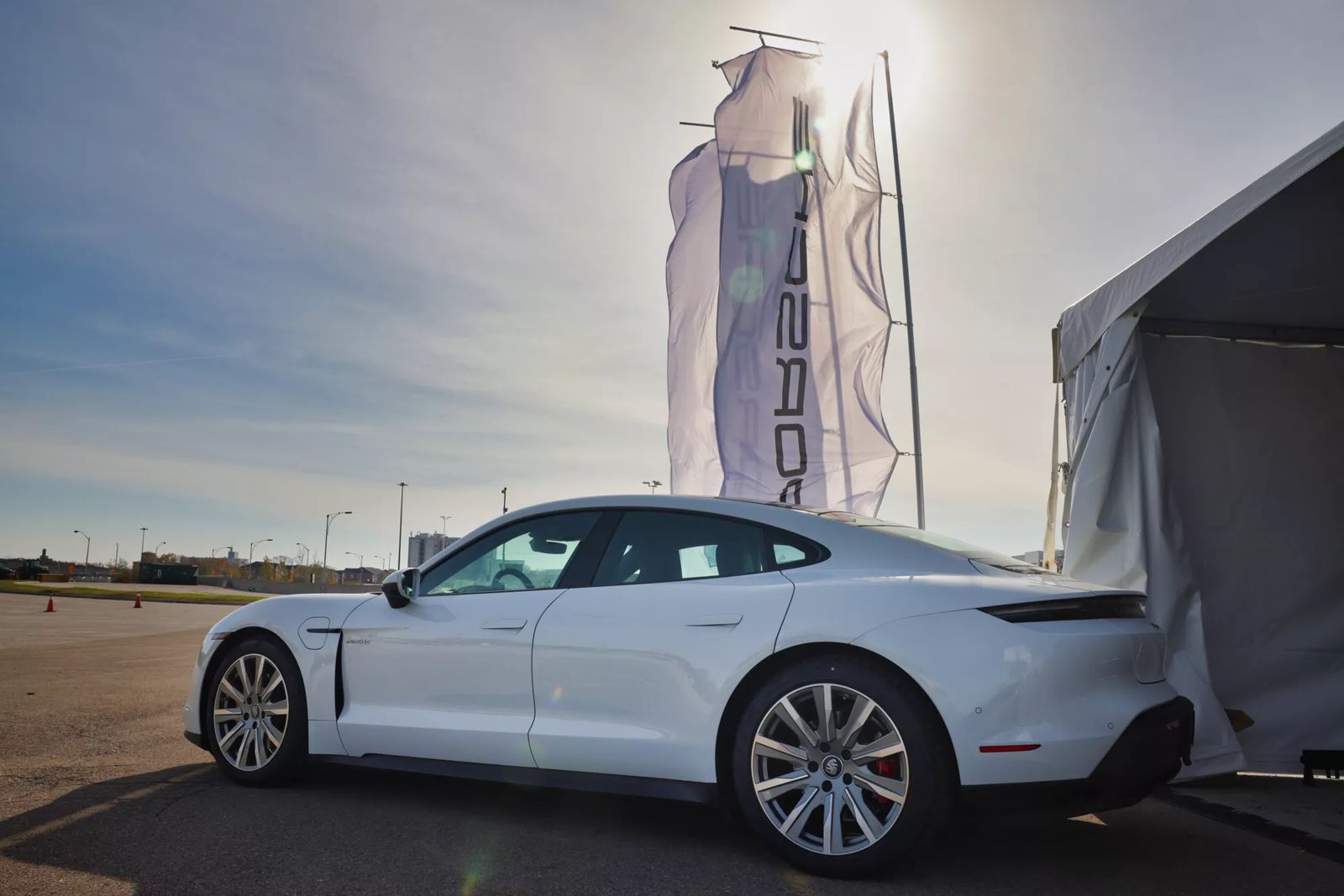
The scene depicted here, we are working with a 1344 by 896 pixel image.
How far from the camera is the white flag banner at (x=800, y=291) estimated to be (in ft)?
27.6

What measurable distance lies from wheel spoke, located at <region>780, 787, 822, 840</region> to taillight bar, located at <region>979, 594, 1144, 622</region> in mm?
869

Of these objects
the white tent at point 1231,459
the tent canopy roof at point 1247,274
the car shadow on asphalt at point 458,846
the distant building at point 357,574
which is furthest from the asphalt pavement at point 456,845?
the distant building at point 357,574

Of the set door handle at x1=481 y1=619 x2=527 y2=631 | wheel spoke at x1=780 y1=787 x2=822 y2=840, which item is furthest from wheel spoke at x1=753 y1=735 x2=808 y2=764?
door handle at x1=481 y1=619 x2=527 y2=631

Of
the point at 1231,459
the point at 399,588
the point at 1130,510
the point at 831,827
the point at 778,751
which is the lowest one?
the point at 831,827

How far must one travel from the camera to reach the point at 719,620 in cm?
358

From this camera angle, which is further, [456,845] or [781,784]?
[456,845]

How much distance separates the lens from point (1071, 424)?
6160 mm

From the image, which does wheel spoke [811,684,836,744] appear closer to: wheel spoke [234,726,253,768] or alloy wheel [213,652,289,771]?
alloy wheel [213,652,289,771]

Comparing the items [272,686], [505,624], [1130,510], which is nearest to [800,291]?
[1130,510]

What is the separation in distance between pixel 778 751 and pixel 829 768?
190 millimetres

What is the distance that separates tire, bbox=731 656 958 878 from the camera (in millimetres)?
3115

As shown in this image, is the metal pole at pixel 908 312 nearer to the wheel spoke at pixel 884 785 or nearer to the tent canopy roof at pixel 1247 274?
the tent canopy roof at pixel 1247 274

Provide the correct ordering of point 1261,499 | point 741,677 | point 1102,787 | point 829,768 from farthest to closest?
point 1261,499
point 741,677
point 829,768
point 1102,787

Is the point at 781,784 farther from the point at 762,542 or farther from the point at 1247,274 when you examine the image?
the point at 1247,274
